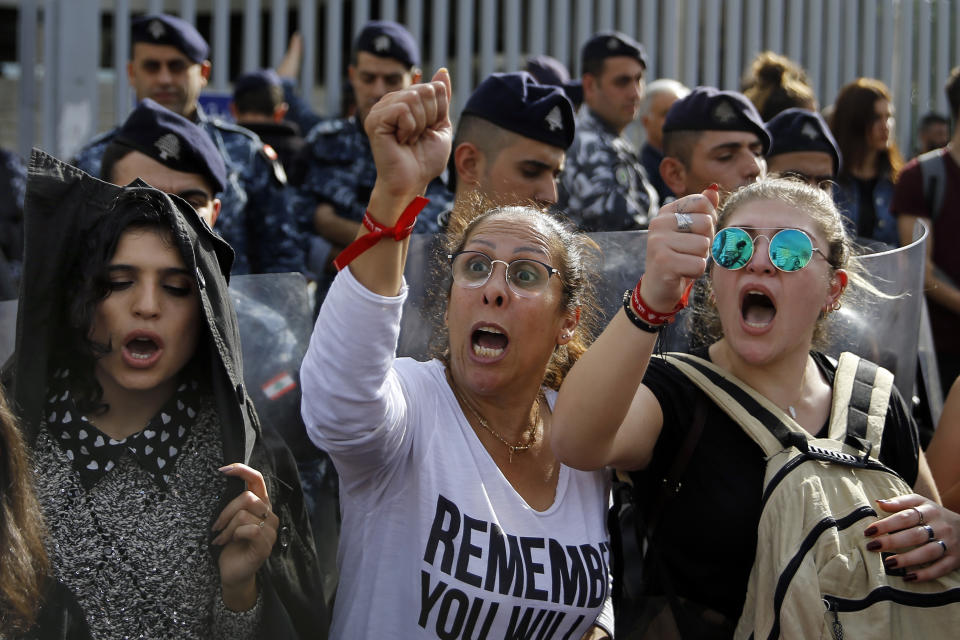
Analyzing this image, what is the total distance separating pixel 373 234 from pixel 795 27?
8606 millimetres

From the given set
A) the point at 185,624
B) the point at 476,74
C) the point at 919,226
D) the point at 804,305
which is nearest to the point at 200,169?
the point at 185,624

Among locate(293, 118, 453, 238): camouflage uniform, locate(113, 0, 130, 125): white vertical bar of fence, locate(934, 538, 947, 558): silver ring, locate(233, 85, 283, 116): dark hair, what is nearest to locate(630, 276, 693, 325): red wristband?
locate(934, 538, 947, 558): silver ring

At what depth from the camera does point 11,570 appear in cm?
196

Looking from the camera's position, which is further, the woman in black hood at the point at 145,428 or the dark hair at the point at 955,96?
the dark hair at the point at 955,96

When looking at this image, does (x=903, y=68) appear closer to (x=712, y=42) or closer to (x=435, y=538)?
(x=712, y=42)

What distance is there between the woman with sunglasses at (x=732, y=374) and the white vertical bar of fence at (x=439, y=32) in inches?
236

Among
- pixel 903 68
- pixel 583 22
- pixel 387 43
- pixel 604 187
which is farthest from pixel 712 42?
pixel 604 187

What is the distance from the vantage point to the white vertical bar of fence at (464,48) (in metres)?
8.50

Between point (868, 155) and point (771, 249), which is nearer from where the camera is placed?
point (771, 249)

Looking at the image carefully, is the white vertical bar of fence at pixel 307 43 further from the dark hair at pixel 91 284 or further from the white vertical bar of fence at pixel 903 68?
the dark hair at pixel 91 284

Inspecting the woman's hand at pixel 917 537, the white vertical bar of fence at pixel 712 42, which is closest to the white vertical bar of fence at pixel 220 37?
the white vertical bar of fence at pixel 712 42

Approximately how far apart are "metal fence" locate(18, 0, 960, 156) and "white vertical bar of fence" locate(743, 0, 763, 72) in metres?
0.01

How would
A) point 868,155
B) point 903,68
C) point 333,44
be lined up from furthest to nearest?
point 903,68, point 333,44, point 868,155

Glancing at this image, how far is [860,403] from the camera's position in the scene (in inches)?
102
